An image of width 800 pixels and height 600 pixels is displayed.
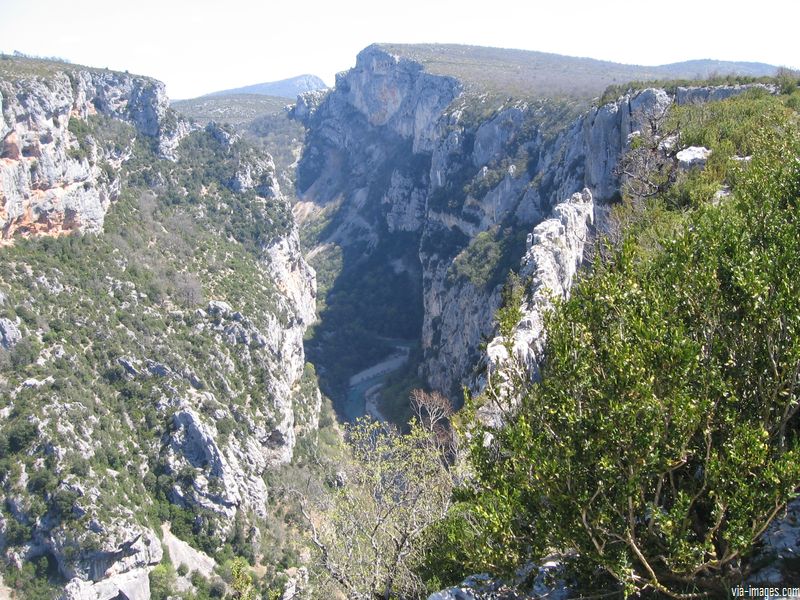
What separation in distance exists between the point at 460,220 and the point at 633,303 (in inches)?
3338

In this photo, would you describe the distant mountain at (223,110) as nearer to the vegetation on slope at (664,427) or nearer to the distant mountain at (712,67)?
the distant mountain at (712,67)

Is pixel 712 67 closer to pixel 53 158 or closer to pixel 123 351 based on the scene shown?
pixel 53 158

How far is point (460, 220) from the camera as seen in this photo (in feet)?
308

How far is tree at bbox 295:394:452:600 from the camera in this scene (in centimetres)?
1645

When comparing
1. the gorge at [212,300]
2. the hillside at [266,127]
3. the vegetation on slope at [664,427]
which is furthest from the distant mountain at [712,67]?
the vegetation on slope at [664,427]

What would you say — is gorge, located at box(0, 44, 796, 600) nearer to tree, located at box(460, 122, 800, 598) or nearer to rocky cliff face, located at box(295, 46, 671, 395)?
rocky cliff face, located at box(295, 46, 671, 395)

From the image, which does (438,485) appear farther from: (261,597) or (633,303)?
(261,597)

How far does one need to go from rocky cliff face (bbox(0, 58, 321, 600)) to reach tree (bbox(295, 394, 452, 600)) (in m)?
27.9

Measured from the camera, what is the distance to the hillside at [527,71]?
4288 inches

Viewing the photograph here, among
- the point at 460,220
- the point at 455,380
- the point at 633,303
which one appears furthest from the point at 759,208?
the point at 460,220

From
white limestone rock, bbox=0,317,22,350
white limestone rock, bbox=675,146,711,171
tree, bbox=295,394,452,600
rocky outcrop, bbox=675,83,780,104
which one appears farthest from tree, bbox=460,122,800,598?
white limestone rock, bbox=0,317,22,350

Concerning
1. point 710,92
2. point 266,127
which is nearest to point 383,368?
point 710,92

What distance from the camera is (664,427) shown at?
8.88 meters

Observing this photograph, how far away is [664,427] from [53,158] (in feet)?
219
